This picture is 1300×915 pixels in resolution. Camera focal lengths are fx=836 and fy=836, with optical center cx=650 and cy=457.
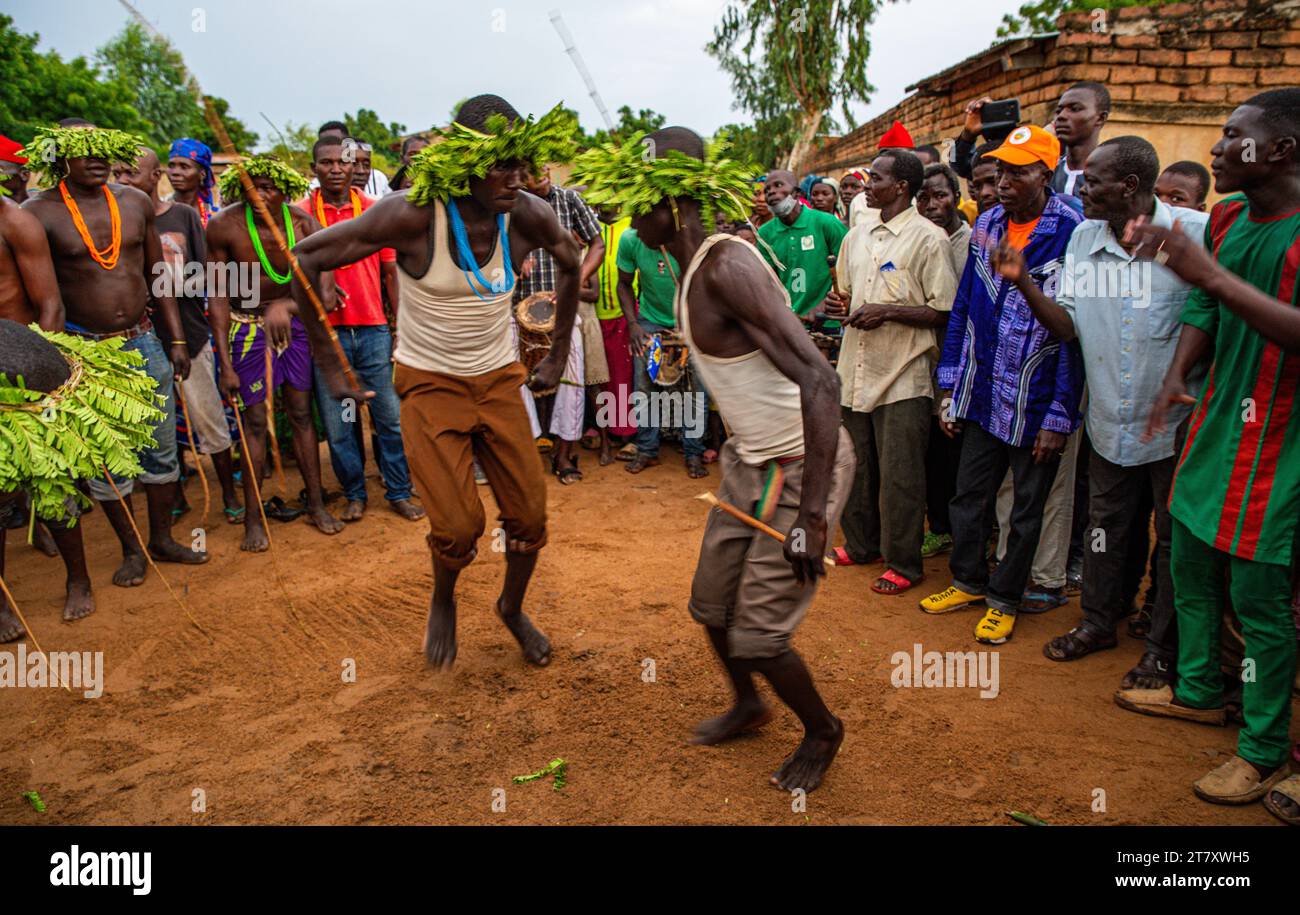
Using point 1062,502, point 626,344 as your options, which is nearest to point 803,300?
point 626,344

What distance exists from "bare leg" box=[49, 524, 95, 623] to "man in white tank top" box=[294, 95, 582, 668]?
2.42 meters

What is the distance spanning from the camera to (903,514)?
16.4 feet

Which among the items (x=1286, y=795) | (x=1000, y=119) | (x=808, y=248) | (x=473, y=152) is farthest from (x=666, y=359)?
(x=1286, y=795)

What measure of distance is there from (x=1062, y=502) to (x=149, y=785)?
14.7 ft

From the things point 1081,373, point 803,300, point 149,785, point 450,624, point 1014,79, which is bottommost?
point 149,785

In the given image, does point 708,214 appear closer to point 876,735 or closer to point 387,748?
point 876,735

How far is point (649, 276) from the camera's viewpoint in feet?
23.0

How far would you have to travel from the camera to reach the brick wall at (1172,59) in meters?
7.11

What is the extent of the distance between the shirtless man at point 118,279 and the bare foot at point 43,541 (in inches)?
29.6

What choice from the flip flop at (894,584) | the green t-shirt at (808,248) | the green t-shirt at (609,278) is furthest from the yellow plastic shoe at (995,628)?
the green t-shirt at (609,278)

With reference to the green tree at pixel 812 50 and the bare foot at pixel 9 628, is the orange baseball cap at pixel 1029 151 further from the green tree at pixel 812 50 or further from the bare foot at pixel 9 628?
the green tree at pixel 812 50

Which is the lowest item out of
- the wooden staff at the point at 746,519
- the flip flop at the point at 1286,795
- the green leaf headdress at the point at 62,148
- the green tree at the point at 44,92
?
the flip flop at the point at 1286,795

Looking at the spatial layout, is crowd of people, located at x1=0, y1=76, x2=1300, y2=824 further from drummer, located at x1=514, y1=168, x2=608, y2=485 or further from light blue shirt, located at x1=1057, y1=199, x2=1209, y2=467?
drummer, located at x1=514, y1=168, x2=608, y2=485

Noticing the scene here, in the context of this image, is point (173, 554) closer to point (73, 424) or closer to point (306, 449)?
point (306, 449)
